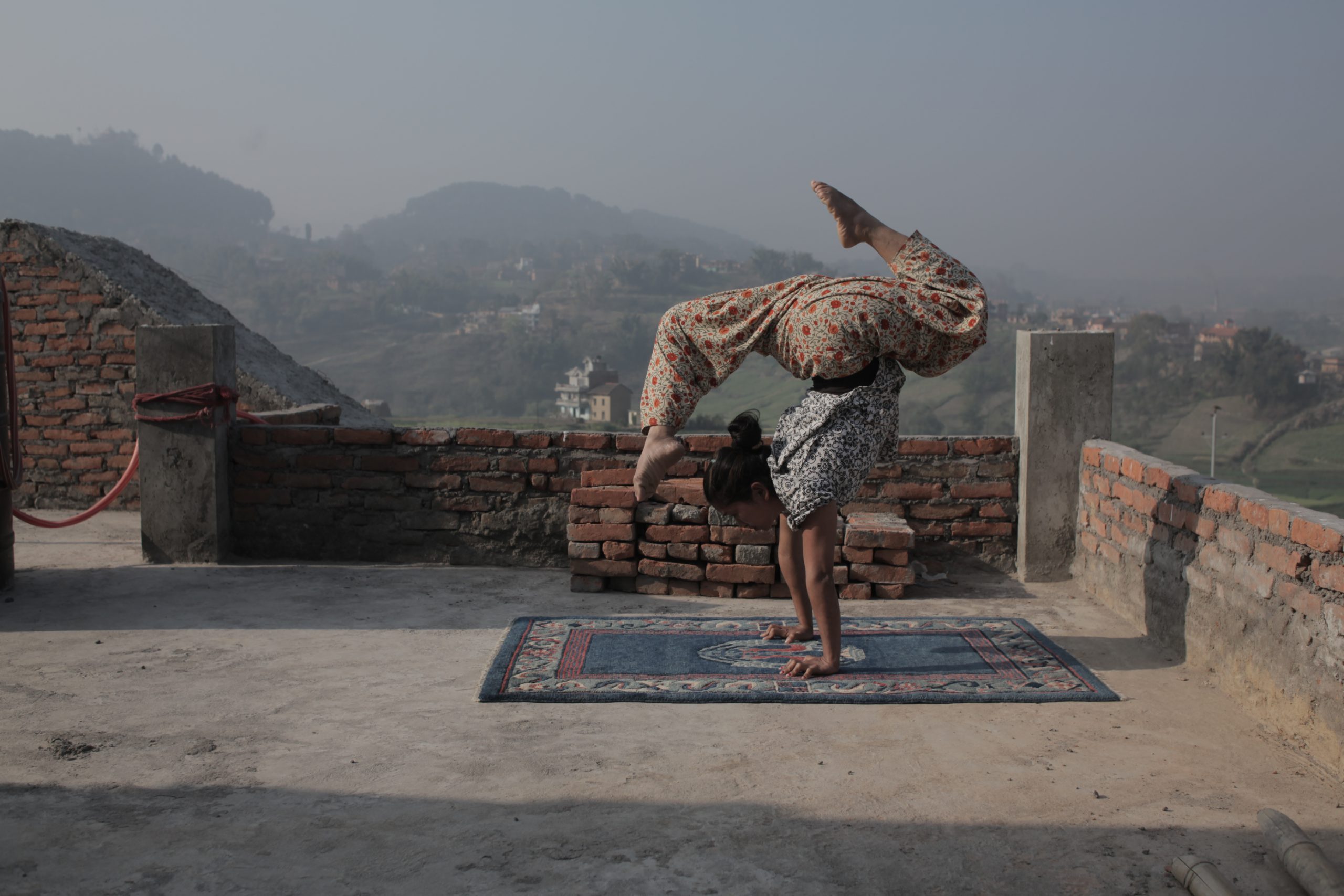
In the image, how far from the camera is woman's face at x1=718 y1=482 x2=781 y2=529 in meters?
3.60

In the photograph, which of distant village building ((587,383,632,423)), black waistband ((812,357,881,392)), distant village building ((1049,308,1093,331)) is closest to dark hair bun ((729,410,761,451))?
black waistband ((812,357,881,392))

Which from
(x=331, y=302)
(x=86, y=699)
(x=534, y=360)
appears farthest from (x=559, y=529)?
(x=331, y=302)

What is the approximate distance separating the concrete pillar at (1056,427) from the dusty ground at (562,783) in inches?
40.5

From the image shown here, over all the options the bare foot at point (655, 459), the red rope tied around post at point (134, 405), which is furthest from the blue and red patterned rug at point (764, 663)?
the red rope tied around post at point (134, 405)

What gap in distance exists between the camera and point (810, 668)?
350 cm

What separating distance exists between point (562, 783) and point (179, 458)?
3572 mm

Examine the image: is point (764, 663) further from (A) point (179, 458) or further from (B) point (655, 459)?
(A) point (179, 458)

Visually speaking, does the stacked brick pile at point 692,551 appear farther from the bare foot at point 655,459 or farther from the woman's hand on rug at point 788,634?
the bare foot at point 655,459

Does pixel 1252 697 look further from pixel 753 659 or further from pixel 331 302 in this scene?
pixel 331 302

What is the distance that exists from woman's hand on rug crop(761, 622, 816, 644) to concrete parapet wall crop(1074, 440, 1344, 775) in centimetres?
135

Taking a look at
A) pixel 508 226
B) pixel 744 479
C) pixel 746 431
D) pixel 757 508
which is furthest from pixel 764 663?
pixel 508 226

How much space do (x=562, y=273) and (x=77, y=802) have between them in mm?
67119

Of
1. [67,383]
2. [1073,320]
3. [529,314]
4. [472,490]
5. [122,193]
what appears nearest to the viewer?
[472,490]

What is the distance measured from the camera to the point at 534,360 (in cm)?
4119
